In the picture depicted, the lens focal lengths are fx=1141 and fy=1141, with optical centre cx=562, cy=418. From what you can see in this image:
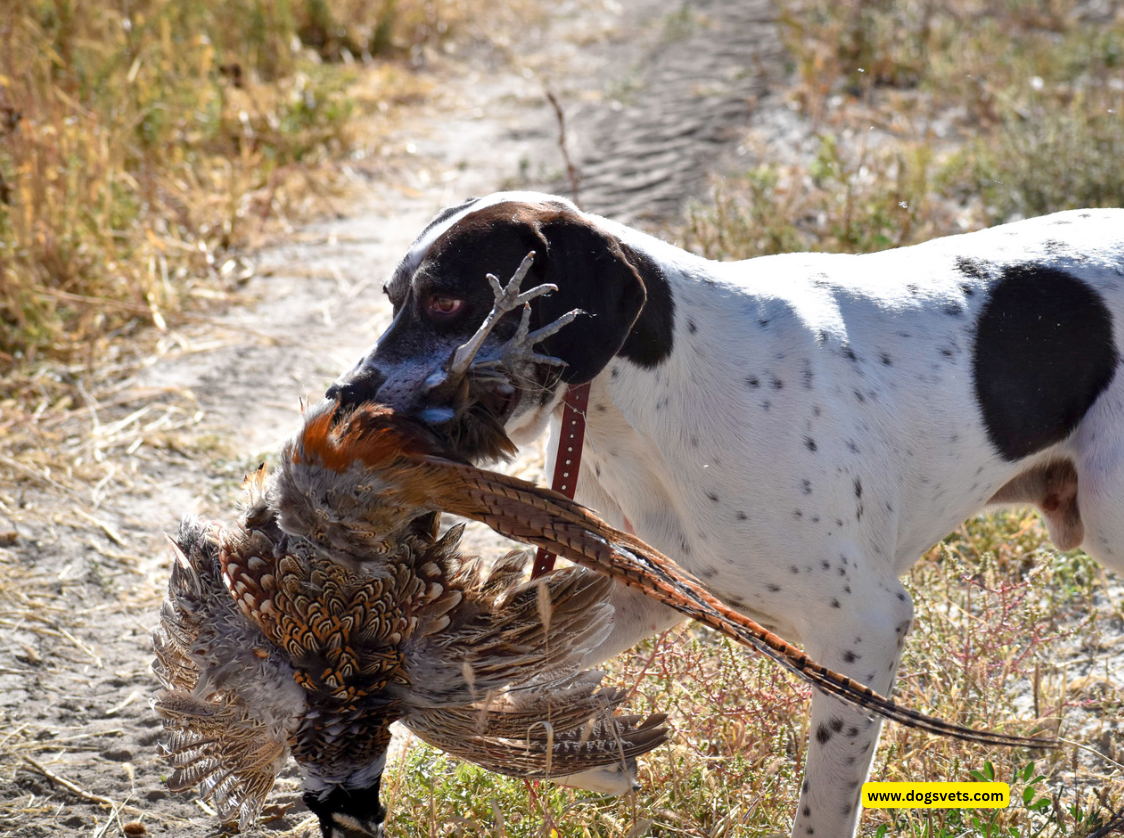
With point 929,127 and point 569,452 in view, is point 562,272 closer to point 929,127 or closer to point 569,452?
point 569,452

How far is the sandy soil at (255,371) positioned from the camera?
3117mm

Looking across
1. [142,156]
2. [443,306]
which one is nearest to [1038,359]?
[443,306]

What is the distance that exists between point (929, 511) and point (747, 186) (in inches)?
153

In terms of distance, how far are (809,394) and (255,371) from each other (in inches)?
129

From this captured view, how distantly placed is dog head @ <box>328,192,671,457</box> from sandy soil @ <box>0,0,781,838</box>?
113cm

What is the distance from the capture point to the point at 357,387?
7.16 feet

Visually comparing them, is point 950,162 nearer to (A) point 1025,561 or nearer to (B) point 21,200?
(A) point 1025,561

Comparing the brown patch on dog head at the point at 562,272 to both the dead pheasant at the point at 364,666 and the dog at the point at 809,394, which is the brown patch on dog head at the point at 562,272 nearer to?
the dog at the point at 809,394

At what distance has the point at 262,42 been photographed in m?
7.89

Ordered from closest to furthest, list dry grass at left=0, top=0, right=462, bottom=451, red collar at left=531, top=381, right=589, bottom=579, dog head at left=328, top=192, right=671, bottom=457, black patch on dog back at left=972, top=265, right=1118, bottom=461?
1. dog head at left=328, top=192, right=671, bottom=457
2. red collar at left=531, top=381, right=589, bottom=579
3. black patch on dog back at left=972, top=265, right=1118, bottom=461
4. dry grass at left=0, top=0, right=462, bottom=451

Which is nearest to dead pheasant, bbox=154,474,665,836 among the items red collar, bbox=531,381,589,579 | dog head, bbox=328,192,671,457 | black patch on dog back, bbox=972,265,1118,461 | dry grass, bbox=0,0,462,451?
red collar, bbox=531,381,589,579

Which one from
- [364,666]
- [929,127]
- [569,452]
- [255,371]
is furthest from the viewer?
[929,127]

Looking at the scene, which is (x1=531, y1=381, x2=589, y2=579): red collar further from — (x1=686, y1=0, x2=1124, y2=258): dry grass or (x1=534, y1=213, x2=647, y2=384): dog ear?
(x1=686, y1=0, x2=1124, y2=258): dry grass

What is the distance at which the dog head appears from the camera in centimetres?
228
